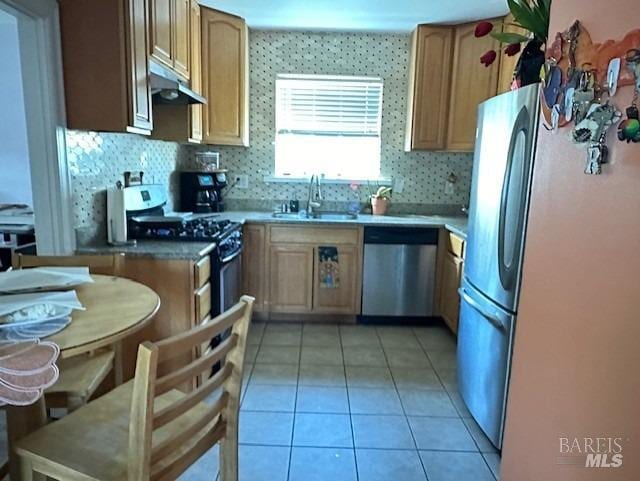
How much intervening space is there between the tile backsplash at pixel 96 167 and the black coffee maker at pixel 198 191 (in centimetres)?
56

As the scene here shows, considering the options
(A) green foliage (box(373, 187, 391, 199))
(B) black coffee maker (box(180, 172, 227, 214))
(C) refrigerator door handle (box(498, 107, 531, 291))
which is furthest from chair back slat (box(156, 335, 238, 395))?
(A) green foliage (box(373, 187, 391, 199))

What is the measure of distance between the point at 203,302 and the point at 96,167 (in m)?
0.92

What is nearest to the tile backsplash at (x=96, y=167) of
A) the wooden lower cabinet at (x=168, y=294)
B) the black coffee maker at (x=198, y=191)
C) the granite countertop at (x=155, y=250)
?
the granite countertop at (x=155, y=250)

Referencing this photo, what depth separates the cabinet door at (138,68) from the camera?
200 centimetres

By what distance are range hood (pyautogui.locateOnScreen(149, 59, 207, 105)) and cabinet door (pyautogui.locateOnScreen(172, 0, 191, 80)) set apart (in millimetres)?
165

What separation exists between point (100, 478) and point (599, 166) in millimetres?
1484

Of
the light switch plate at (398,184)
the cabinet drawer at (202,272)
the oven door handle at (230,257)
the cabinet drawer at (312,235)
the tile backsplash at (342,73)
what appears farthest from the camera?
the light switch plate at (398,184)

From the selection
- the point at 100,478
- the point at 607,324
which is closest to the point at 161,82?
the point at 100,478

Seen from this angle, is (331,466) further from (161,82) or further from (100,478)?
(161,82)

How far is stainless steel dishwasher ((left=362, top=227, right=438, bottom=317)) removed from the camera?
11.4 feet

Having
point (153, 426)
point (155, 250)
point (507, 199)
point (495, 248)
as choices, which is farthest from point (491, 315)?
point (155, 250)

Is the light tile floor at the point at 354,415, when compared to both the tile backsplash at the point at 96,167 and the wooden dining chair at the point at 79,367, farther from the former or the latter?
the tile backsplash at the point at 96,167

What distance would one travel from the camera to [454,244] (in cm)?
328

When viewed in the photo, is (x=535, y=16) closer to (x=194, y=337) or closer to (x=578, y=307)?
(x=578, y=307)
